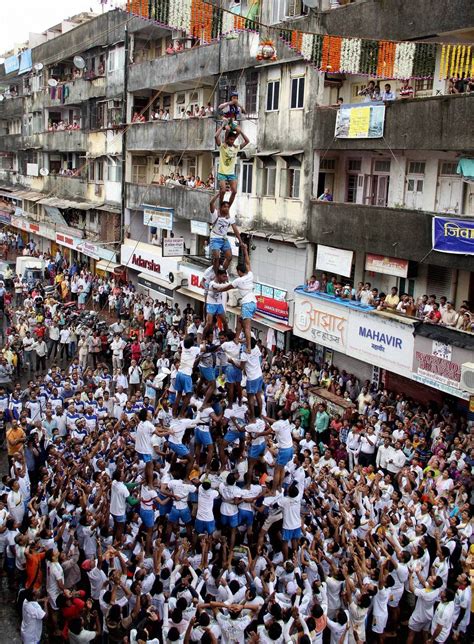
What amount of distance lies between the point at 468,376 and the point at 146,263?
18225mm

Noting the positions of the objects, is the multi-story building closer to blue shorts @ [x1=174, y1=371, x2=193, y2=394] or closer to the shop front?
the shop front

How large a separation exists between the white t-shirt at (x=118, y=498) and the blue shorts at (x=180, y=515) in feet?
2.39

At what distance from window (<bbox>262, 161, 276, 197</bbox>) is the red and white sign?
4.71 m

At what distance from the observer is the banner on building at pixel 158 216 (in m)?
29.8

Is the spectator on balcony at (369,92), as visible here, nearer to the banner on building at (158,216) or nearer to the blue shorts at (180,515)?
the banner on building at (158,216)

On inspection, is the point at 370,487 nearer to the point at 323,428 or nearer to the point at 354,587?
the point at 354,587

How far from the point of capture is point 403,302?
58.4 feet

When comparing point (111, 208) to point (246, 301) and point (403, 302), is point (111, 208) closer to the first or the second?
point (403, 302)

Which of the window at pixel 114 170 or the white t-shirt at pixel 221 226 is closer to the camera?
the white t-shirt at pixel 221 226

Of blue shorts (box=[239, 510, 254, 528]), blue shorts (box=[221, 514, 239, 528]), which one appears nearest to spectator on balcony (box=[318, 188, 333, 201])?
blue shorts (box=[239, 510, 254, 528])

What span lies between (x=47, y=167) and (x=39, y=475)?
34.8m

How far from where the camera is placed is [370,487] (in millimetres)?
12328

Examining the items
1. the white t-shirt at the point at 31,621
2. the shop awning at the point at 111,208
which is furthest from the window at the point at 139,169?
the white t-shirt at the point at 31,621

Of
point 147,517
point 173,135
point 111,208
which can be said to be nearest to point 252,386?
point 147,517
